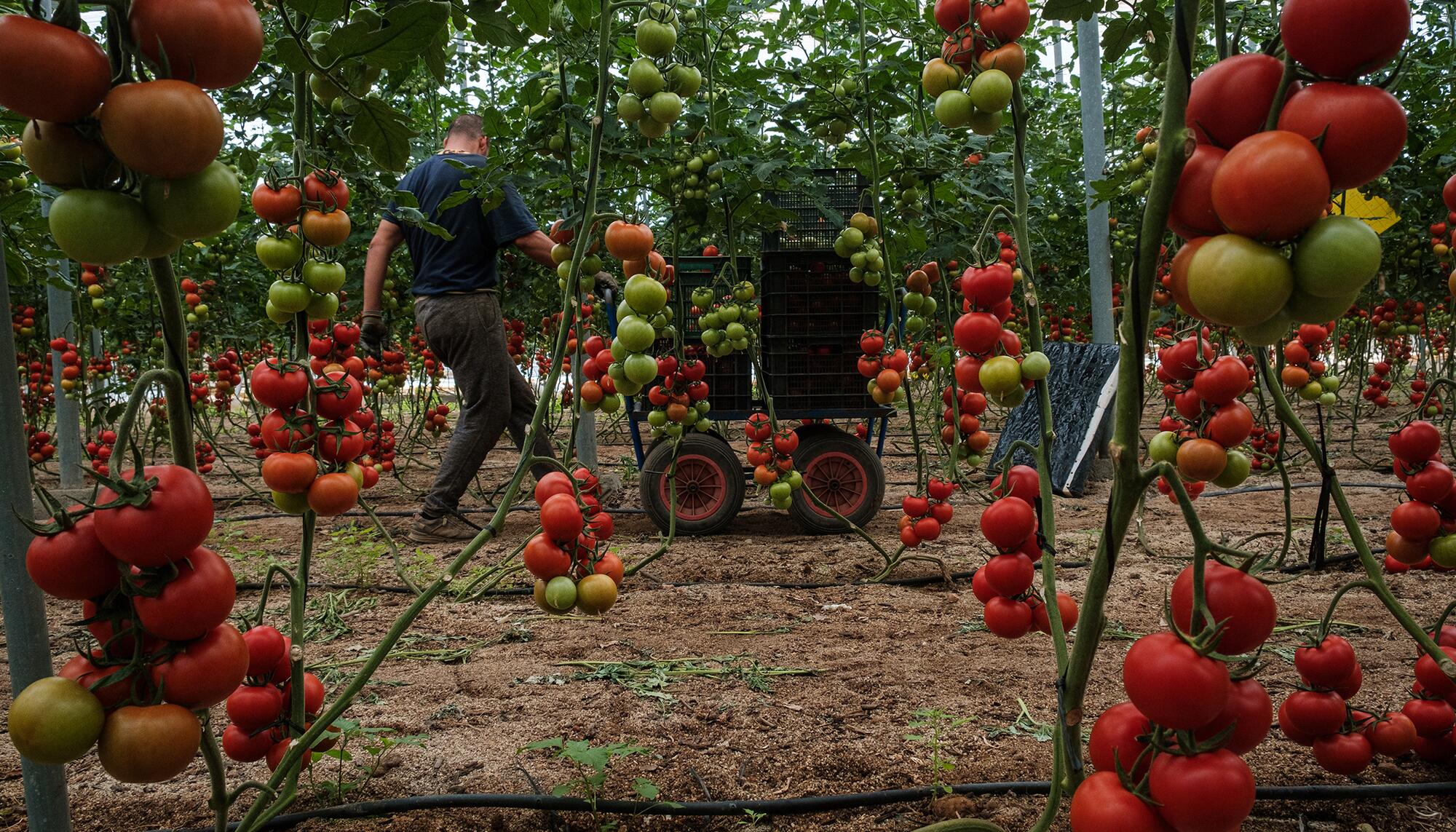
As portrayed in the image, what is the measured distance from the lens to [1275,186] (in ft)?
1.70

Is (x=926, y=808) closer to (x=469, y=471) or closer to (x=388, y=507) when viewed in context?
(x=469, y=471)

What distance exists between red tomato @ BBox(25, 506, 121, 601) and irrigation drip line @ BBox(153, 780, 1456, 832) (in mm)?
1070

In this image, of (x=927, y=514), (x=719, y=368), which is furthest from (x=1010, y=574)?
(x=719, y=368)

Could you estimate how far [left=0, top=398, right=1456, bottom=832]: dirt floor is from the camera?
171 centimetres

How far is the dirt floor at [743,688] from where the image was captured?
1712 millimetres

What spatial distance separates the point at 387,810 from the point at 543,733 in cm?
48

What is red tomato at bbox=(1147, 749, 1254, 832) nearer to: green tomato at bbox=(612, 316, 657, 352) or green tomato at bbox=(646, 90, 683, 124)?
green tomato at bbox=(612, 316, 657, 352)

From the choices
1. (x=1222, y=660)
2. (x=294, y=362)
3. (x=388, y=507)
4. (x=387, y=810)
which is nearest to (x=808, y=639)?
(x=387, y=810)

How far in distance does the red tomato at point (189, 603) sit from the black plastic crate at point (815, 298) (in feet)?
12.2

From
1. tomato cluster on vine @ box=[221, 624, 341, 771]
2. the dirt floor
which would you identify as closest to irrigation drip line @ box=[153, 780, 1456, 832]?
the dirt floor

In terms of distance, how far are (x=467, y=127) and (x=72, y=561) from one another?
392 centimetres

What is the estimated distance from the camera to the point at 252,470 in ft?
22.8

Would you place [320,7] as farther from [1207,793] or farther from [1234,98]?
[1207,793]

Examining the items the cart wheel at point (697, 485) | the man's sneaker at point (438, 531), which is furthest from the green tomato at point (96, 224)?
the man's sneaker at point (438, 531)
